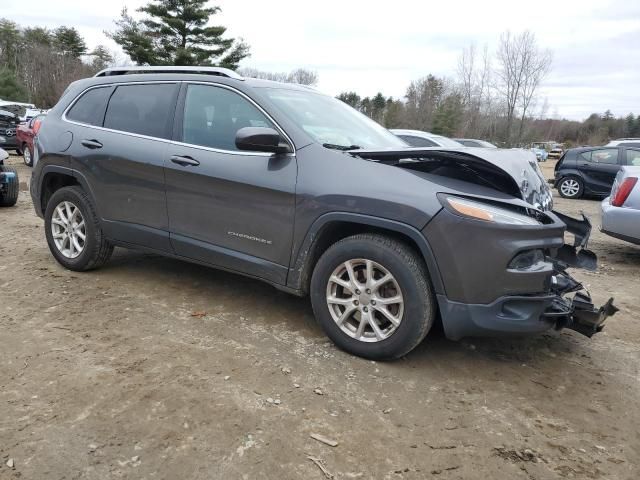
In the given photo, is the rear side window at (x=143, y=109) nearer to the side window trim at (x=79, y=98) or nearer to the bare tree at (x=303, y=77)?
the side window trim at (x=79, y=98)

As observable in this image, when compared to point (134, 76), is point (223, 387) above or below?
below

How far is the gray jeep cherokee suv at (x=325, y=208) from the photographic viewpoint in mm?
2936

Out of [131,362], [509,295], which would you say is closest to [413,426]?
[509,295]

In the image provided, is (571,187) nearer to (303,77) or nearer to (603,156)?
(603,156)

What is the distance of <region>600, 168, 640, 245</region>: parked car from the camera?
588 centimetres

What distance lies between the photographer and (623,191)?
236 inches

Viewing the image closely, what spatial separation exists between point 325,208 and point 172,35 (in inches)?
1444

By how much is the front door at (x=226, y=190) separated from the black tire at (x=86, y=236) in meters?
0.93

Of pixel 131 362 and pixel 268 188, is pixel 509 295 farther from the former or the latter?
pixel 131 362

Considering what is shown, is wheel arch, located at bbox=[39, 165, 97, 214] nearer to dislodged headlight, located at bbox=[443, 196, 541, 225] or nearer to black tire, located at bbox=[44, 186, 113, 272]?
black tire, located at bbox=[44, 186, 113, 272]

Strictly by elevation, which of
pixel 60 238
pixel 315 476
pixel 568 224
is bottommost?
pixel 315 476

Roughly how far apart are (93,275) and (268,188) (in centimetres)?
219

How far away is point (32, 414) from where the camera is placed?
8.41 ft

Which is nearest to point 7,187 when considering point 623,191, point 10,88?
point 623,191
